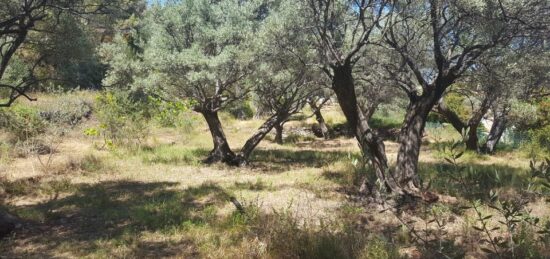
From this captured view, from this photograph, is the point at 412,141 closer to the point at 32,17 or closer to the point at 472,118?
the point at 32,17

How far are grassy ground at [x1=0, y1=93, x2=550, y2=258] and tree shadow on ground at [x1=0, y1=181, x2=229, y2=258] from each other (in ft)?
0.07

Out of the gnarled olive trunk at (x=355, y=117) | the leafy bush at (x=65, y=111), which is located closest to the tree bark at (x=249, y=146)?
the gnarled olive trunk at (x=355, y=117)

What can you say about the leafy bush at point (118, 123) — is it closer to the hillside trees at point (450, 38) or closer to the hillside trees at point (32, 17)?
the hillside trees at point (32, 17)

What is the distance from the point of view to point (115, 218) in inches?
332

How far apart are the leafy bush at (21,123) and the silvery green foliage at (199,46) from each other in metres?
4.60

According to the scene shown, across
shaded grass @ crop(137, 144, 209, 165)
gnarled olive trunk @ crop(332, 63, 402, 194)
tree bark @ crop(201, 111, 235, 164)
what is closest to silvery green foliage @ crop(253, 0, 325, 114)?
tree bark @ crop(201, 111, 235, 164)

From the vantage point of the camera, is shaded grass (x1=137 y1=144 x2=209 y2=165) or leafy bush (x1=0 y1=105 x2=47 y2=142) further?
leafy bush (x1=0 y1=105 x2=47 y2=142)

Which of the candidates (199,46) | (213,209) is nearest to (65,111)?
(199,46)

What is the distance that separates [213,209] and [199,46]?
7.46 m

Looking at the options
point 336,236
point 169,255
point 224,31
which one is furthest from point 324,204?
point 224,31

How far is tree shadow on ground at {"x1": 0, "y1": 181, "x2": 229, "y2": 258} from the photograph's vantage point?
6.76m

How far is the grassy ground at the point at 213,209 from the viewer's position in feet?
20.5

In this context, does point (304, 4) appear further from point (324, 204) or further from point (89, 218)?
point (89, 218)

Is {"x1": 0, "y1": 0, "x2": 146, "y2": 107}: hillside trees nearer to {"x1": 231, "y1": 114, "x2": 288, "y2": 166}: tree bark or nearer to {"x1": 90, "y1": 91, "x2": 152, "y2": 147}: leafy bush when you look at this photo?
{"x1": 231, "y1": 114, "x2": 288, "y2": 166}: tree bark
